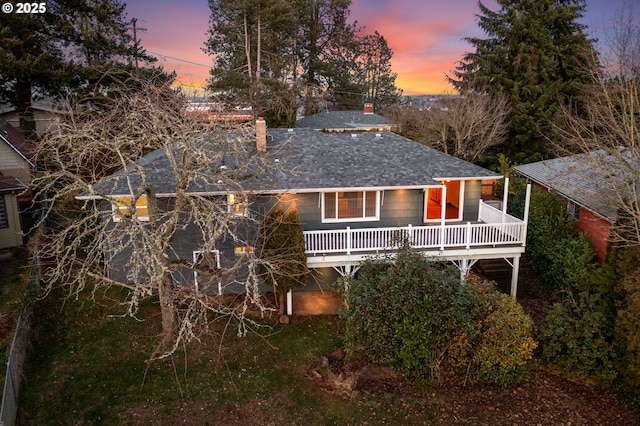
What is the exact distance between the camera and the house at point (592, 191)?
15.2 m

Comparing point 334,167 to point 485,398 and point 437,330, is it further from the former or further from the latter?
point 485,398

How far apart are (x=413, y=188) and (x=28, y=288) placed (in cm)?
1379

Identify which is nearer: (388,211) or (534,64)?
(388,211)

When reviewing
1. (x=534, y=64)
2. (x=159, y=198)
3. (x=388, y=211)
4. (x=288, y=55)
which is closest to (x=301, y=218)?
(x=388, y=211)

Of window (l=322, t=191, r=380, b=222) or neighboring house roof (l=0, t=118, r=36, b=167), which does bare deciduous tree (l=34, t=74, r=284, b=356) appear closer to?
window (l=322, t=191, r=380, b=222)

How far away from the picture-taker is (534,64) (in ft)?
108

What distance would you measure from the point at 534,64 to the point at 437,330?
2845 centimetres

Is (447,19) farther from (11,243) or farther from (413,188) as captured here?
(11,243)

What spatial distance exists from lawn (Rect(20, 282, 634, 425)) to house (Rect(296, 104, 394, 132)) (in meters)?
26.1

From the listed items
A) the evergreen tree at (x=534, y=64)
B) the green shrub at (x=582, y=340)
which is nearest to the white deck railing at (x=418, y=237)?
the green shrub at (x=582, y=340)

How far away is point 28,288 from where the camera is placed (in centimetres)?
1476

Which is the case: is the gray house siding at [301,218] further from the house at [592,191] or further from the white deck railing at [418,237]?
the house at [592,191]

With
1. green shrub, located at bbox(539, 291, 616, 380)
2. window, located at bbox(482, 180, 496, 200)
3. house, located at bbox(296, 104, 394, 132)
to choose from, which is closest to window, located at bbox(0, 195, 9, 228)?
green shrub, located at bbox(539, 291, 616, 380)

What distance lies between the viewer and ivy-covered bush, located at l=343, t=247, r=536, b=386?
39.8ft
